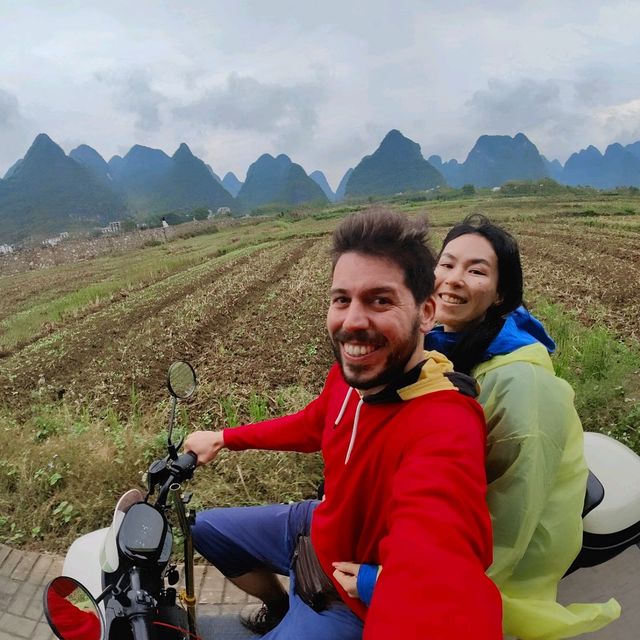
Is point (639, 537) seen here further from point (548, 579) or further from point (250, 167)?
point (250, 167)

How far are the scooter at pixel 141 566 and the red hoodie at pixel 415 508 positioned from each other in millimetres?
428

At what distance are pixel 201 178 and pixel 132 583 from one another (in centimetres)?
12392

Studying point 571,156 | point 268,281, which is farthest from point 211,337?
point 571,156

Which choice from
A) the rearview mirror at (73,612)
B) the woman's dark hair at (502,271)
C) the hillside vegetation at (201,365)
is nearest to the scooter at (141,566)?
the rearview mirror at (73,612)

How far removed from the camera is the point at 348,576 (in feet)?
3.71

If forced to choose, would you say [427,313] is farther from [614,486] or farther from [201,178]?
[201,178]

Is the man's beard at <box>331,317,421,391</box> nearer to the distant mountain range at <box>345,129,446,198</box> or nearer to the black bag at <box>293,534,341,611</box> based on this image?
the black bag at <box>293,534,341,611</box>

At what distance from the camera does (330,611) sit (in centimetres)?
129

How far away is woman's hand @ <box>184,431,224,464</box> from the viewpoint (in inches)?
66.8

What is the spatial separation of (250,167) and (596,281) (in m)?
147

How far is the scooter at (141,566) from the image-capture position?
970 millimetres

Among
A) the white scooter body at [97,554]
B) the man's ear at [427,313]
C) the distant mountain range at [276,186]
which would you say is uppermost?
the distant mountain range at [276,186]

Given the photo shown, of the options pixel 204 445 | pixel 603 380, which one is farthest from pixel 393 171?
pixel 204 445

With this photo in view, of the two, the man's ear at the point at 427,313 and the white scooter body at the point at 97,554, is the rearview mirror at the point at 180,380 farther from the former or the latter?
the man's ear at the point at 427,313
